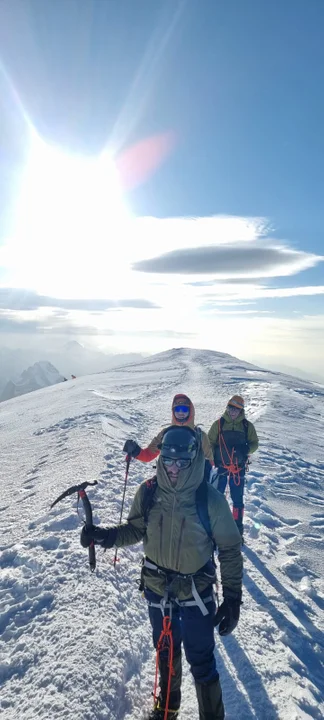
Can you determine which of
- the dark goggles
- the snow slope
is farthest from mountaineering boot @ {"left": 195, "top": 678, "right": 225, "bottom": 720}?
the dark goggles

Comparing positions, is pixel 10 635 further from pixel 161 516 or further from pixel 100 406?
pixel 100 406

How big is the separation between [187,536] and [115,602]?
263 centimetres

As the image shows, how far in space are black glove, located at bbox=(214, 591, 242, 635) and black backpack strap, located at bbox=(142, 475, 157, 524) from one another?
3.37ft

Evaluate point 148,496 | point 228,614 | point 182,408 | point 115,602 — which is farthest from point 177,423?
point 228,614

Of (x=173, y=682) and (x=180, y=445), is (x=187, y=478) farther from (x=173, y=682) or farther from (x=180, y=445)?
(x=173, y=682)

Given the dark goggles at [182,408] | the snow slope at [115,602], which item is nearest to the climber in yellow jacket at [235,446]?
the snow slope at [115,602]

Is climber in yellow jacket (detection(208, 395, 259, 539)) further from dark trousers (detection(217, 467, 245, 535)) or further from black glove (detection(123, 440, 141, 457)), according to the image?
black glove (detection(123, 440, 141, 457))

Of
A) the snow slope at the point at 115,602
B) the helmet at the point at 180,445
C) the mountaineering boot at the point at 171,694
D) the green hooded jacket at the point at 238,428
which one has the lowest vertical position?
the snow slope at the point at 115,602

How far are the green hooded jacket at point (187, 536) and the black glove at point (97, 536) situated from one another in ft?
1.28

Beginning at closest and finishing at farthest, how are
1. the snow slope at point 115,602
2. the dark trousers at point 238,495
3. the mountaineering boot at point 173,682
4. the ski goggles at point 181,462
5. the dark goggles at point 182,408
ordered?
the ski goggles at point 181,462 → the mountaineering boot at point 173,682 → the snow slope at point 115,602 → the dark goggles at point 182,408 → the dark trousers at point 238,495

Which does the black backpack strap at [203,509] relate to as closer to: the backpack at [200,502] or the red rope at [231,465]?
the backpack at [200,502]

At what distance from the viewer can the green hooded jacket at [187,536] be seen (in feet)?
11.5

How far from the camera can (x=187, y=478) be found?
11.7 feet

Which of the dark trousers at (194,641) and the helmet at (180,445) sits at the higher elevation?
the helmet at (180,445)
